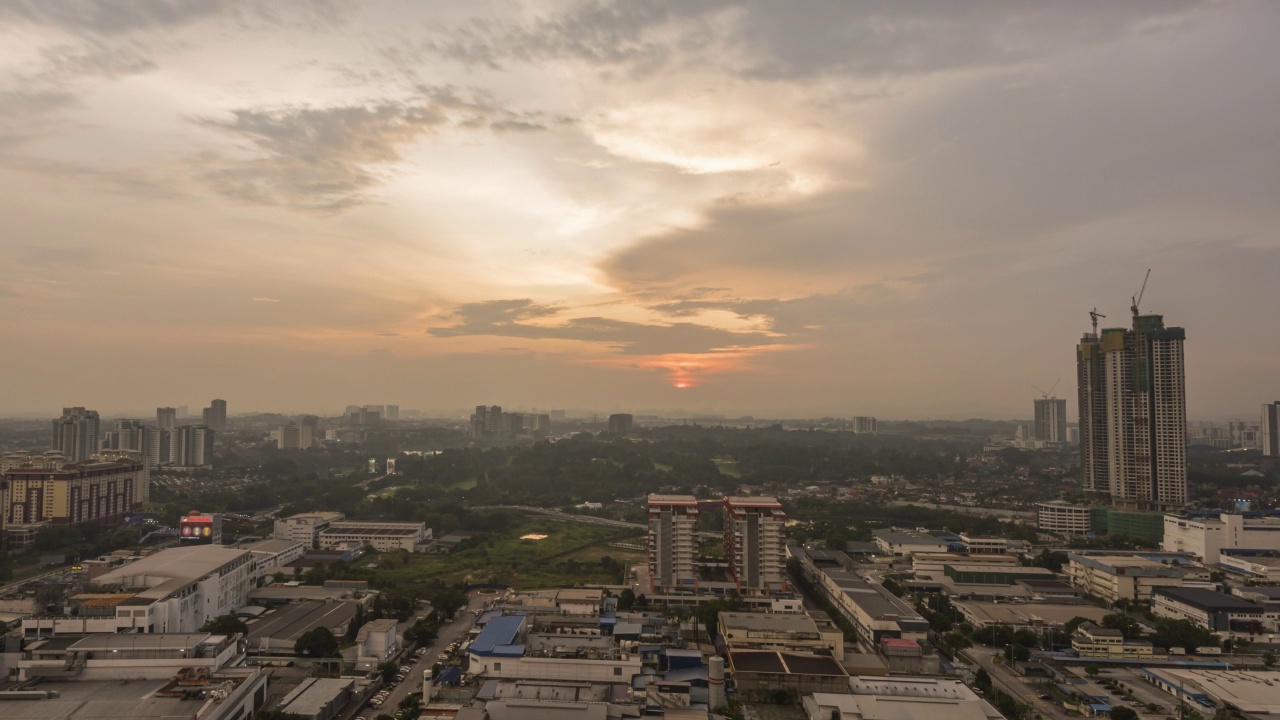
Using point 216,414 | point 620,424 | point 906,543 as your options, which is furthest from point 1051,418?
point 216,414

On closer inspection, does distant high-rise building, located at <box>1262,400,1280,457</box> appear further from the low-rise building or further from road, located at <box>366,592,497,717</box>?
road, located at <box>366,592,497,717</box>

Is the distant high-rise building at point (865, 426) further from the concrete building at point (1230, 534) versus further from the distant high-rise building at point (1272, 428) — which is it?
the concrete building at point (1230, 534)

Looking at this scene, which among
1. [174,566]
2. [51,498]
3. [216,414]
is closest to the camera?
[174,566]

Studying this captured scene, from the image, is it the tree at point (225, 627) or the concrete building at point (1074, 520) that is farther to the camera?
the concrete building at point (1074, 520)

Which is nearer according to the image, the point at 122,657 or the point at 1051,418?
the point at 122,657

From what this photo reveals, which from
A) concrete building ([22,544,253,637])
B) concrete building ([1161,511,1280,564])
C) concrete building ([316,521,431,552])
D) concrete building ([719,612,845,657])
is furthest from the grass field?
concrete building ([1161,511,1280,564])

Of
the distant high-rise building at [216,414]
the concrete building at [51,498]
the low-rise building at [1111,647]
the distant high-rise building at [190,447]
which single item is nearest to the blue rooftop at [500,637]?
the low-rise building at [1111,647]

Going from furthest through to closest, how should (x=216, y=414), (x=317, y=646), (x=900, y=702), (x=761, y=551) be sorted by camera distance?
(x=216, y=414)
(x=761, y=551)
(x=317, y=646)
(x=900, y=702)

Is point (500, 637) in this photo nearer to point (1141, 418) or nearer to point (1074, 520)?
point (1074, 520)
